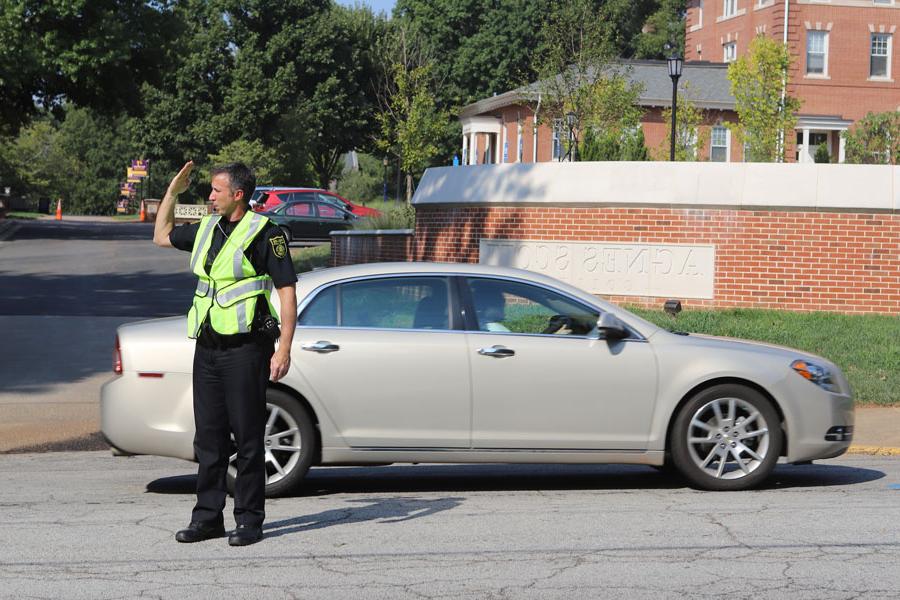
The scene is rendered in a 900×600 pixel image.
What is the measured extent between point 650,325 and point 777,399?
3.00ft

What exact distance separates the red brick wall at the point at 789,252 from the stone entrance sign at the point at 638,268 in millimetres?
103

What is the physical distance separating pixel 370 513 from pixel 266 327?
1.67 metres

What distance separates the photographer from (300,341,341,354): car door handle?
7.54 metres

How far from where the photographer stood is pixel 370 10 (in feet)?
215

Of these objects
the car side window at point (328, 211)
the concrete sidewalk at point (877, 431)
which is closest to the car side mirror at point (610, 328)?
the concrete sidewalk at point (877, 431)

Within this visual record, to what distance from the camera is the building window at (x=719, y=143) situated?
1727 inches

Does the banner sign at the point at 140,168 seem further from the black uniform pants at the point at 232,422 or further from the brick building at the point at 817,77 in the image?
the black uniform pants at the point at 232,422

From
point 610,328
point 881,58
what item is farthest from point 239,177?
point 881,58

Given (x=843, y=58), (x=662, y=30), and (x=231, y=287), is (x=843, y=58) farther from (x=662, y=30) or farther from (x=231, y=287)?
(x=231, y=287)

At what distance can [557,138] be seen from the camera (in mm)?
44875

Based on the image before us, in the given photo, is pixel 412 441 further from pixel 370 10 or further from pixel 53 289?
pixel 370 10

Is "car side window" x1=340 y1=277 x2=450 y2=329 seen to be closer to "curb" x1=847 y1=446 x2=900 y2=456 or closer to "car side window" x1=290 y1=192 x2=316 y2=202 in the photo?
"curb" x1=847 y1=446 x2=900 y2=456

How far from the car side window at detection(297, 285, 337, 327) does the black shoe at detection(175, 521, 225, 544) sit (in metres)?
1.68

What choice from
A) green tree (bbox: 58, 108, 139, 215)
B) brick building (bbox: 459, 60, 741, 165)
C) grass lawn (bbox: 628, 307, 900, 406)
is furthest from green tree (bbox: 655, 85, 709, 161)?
green tree (bbox: 58, 108, 139, 215)
